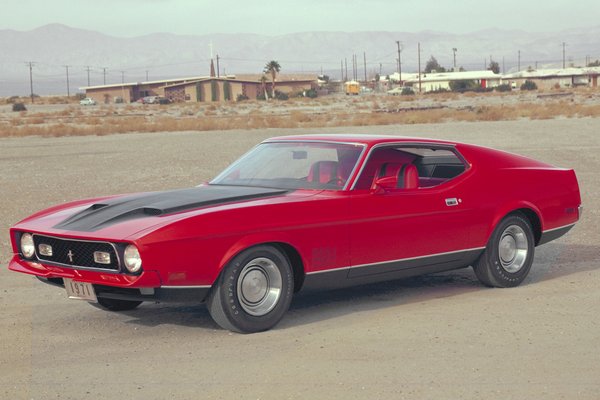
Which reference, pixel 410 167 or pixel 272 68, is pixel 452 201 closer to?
pixel 410 167

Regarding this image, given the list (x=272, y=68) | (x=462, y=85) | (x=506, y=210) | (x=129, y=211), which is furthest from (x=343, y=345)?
(x=462, y=85)

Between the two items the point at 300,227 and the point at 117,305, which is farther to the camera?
the point at 117,305

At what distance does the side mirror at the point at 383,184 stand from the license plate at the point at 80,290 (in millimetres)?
2273

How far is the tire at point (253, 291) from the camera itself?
6.81 metres

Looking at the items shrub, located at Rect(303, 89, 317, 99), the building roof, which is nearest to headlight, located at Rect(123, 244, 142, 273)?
shrub, located at Rect(303, 89, 317, 99)

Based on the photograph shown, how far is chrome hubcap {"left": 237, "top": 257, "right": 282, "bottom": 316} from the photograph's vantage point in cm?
693

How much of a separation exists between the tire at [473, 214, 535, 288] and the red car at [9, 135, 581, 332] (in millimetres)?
12

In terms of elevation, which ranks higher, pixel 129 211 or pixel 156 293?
pixel 129 211

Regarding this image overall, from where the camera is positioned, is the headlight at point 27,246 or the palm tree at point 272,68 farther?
the palm tree at point 272,68

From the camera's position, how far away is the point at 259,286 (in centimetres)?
702

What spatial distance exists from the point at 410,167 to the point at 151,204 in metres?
2.20

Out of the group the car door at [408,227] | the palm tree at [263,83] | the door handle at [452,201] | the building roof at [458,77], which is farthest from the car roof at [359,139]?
the building roof at [458,77]

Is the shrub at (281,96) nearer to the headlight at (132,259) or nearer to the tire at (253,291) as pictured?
the tire at (253,291)

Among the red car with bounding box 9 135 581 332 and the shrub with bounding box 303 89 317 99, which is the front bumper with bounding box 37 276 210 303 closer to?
the red car with bounding box 9 135 581 332
